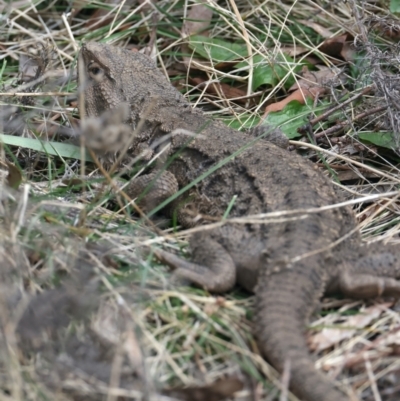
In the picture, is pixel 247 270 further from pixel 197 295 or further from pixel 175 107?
Result: pixel 175 107

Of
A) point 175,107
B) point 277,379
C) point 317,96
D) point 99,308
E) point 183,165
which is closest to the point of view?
point 277,379

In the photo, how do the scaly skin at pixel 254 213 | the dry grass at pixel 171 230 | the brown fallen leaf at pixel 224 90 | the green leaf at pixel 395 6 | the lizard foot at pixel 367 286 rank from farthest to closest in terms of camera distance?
1. the brown fallen leaf at pixel 224 90
2. the green leaf at pixel 395 6
3. the lizard foot at pixel 367 286
4. the scaly skin at pixel 254 213
5. the dry grass at pixel 171 230

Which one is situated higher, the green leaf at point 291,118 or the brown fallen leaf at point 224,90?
the green leaf at point 291,118

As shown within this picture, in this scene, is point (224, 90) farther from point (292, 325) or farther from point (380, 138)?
point (292, 325)

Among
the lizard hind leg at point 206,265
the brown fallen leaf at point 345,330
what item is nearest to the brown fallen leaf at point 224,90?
the lizard hind leg at point 206,265

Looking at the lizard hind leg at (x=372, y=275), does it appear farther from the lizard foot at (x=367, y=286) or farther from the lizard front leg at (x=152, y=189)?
the lizard front leg at (x=152, y=189)

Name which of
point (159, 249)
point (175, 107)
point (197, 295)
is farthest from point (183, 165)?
point (197, 295)

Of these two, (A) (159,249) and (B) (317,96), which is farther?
(B) (317,96)

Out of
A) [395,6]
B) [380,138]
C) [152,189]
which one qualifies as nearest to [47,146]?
[152,189]
